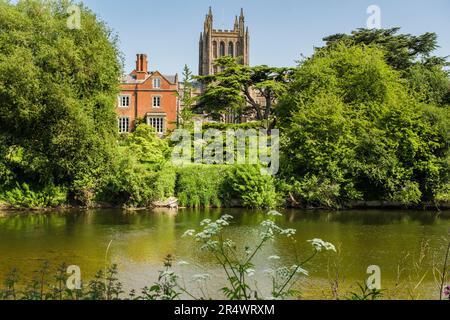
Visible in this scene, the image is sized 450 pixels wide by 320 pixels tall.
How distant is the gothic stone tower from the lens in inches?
3329

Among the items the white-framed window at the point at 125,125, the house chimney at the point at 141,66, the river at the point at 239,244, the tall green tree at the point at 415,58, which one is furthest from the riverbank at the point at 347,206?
the house chimney at the point at 141,66

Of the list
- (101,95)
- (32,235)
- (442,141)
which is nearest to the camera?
(32,235)

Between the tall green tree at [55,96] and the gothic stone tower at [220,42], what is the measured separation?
58636mm

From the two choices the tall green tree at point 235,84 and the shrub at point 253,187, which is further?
the tall green tree at point 235,84

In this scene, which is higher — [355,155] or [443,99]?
[443,99]

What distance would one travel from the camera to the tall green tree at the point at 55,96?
79.5 ft

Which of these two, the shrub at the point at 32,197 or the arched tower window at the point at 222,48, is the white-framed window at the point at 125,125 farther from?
the arched tower window at the point at 222,48

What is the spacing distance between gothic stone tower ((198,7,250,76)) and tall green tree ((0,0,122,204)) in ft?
192

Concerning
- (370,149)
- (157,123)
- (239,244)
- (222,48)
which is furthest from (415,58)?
(222,48)

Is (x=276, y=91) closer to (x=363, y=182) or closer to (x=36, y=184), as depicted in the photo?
(x=363, y=182)

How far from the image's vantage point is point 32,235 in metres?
17.7

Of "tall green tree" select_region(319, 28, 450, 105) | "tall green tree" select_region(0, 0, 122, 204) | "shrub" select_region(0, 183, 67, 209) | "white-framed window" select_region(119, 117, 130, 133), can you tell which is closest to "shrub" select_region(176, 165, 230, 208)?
"tall green tree" select_region(0, 0, 122, 204)
